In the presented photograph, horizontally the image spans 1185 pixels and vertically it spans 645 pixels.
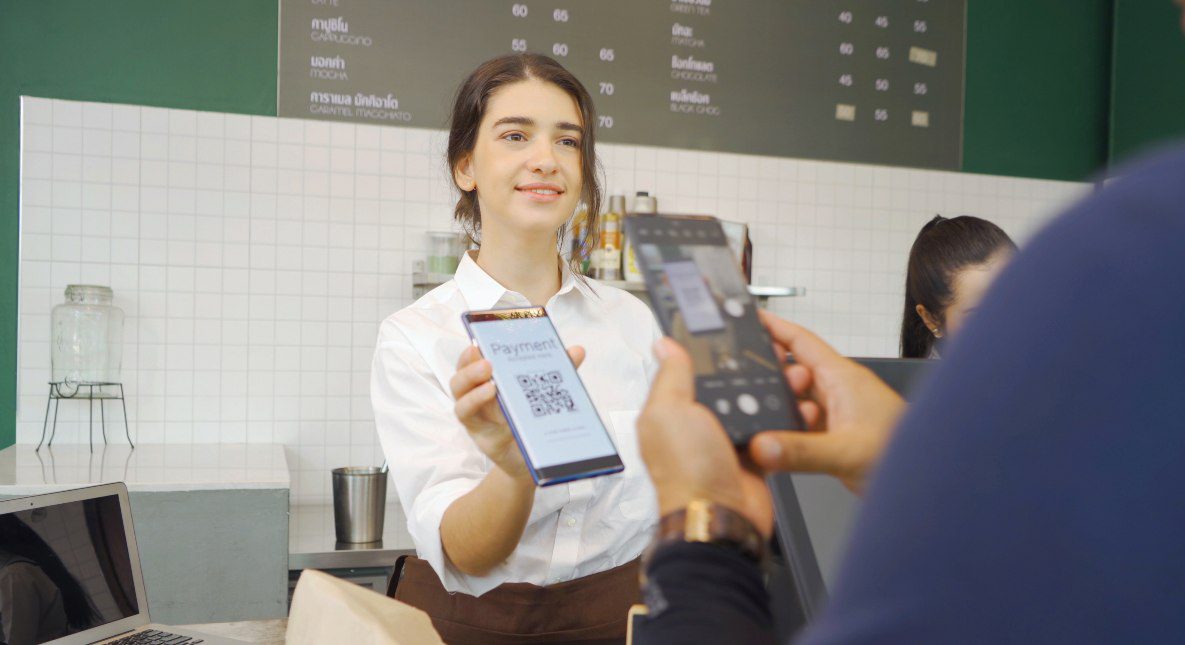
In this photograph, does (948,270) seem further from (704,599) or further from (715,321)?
(704,599)

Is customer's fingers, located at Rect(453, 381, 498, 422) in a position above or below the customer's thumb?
below

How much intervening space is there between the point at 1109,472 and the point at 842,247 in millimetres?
3413

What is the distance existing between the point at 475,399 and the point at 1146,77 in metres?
3.85

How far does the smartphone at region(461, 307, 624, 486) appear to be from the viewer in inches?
34.2

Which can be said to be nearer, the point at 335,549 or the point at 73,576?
the point at 73,576

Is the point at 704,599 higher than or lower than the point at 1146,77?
lower

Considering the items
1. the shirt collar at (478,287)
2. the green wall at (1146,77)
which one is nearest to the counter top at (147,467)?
the shirt collar at (478,287)

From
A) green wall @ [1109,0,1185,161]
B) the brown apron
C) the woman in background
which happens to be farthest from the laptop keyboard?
green wall @ [1109,0,1185,161]

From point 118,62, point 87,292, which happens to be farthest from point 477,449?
point 118,62

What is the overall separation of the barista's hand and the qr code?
33 mm

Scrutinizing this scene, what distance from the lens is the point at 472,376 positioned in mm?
924

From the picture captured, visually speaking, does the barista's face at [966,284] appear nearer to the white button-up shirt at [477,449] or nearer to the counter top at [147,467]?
the white button-up shirt at [477,449]

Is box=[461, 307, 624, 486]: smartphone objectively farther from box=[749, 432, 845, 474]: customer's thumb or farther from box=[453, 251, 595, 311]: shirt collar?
box=[453, 251, 595, 311]: shirt collar

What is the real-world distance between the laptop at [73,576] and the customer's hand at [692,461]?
0.95m
